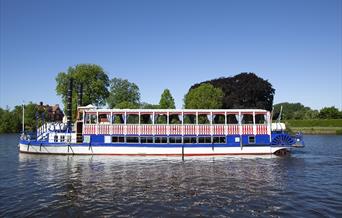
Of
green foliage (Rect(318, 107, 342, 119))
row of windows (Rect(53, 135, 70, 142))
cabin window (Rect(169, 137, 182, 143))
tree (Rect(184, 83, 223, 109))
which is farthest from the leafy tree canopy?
green foliage (Rect(318, 107, 342, 119))

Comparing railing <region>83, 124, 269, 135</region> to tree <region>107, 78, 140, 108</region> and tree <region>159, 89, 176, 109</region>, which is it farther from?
tree <region>107, 78, 140, 108</region>

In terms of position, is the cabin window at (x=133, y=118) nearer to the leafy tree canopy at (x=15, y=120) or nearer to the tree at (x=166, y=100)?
the tree at (x=166, y=100)

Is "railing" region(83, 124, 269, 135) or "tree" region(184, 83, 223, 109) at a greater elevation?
"tree" region(184, 83, 223, 109)

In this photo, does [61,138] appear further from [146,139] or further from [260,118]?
[260,118]

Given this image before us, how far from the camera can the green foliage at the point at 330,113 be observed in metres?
126

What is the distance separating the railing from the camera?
41969 mm

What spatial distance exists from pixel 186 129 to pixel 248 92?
5671 centimetres

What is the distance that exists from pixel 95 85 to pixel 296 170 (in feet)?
233

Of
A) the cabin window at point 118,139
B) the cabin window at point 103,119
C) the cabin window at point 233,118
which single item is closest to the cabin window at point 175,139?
the cabin window at point 118,139

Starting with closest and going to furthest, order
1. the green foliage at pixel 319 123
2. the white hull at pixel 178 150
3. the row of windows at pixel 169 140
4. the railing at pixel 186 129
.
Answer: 1. the white hull at pixel 178 150
2. the railing at pixel 186 129
3. the row of windows at pixel 169 140
4. the green foliage at pixel 319 123

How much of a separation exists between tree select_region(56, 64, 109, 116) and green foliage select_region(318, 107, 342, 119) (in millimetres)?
86155

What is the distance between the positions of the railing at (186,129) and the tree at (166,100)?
36.4 metres

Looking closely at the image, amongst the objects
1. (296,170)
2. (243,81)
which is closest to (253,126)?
(296,170)

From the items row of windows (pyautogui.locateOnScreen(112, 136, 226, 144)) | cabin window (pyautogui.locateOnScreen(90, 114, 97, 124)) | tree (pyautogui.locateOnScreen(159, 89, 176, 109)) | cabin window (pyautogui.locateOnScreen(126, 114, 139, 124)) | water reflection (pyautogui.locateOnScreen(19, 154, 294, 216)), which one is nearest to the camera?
water reflection (pyautogui.locateOnScreen(19, 154, 294, 216))
